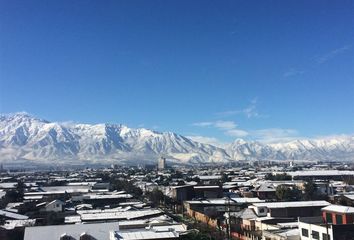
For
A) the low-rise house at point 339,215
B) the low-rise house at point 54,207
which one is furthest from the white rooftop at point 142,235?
the low-rise house at point 54,207

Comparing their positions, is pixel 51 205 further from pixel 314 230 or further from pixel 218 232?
pixel 314 230

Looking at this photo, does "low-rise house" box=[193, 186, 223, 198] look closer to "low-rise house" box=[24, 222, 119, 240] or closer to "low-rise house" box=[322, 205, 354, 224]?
"low-rise house" box=[322, 205, 354, 224]

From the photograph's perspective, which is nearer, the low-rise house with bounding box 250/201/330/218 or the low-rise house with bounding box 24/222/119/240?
the low-rise house with bounding box 24/222/119/240

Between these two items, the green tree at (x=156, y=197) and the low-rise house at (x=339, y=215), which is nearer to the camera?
the low-rise house at (x=339, y=215)

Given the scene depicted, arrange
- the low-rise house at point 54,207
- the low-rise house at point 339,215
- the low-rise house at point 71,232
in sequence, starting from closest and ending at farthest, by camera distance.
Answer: the low-rise house at point 71,232 < the low-rise house at point 339,215 < the low-rise house at point 54,207

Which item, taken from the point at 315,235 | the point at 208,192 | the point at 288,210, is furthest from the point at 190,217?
the point at 315,235

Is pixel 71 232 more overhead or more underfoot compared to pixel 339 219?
more underfoot

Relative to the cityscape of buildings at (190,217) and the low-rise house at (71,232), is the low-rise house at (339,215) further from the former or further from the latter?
the low-rise house at (71,232)

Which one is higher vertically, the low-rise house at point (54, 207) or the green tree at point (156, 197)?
the green tree at point (156, 197)

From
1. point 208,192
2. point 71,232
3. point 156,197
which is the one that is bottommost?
point 71,232

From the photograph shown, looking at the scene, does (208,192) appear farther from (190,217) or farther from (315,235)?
(315,235)

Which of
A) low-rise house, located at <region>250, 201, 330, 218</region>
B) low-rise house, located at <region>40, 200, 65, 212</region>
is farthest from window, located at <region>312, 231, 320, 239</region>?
low-rise house, located at <region>40, 200, 65, 212</region>
